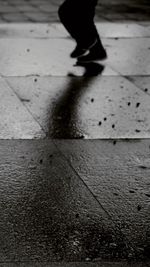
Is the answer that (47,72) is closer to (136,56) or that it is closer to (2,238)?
(136,56)

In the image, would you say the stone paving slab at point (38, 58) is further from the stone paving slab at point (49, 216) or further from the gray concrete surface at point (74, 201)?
the stone paving slab at point (49, 216)

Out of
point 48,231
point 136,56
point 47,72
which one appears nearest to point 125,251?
point 48,231

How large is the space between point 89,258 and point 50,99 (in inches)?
122

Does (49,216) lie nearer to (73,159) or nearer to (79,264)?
(79,264)

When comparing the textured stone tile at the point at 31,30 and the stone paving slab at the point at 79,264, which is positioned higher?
the stone paving slab at the point at 79,264

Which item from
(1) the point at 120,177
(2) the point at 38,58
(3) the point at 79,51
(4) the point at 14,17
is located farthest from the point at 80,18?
(4) the point at 14,17

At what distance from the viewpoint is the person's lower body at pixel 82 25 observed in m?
7.27

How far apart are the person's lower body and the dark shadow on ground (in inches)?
9.7

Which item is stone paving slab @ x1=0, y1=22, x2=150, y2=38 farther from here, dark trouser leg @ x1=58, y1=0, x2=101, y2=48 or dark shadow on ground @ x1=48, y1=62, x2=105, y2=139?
dark shadow on ground @ x1=48, y1=62, x2=105, y2=139

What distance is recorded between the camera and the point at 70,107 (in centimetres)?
595

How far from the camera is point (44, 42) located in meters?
8.84

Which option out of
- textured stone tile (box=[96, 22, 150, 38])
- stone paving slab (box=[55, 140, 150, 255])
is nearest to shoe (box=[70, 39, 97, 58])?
textured stone tile (box=[96, 22, 150, 38])

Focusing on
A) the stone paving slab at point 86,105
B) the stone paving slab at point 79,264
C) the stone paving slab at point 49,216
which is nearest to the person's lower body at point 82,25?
the stone paving slab at point 86,105

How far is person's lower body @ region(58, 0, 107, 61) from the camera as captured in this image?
727 cm
